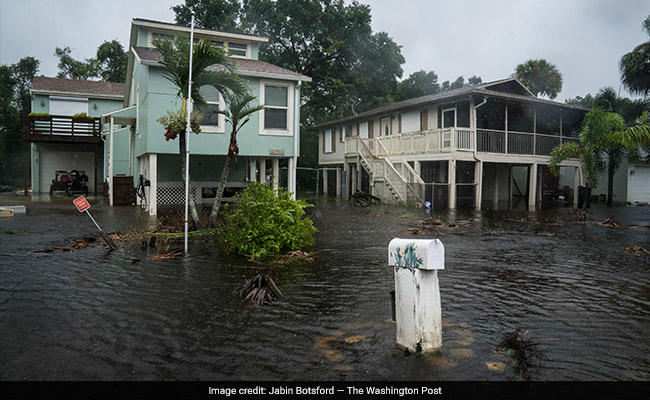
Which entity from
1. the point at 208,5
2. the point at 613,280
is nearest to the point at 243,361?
the point at 613,280

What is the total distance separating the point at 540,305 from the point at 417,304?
247 cm

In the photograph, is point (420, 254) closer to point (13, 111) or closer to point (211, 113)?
point (211, 113)

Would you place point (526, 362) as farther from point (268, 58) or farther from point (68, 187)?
point (268, 58)

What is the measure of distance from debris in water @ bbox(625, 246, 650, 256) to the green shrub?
6579 mm

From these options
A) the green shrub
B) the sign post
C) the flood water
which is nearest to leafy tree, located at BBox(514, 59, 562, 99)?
the flood water

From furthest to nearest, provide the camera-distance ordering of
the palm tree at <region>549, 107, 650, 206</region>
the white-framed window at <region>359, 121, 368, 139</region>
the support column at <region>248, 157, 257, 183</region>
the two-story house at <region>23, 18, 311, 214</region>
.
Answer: the white-framed window at <region>359, 121, 368, 139</region>, the support column at <region>248, 157, 257, 183</region>, the palm tree at <region>549, 107, 650, 206</region>, the two-story house at <region>23, 18, 311, 214</region>

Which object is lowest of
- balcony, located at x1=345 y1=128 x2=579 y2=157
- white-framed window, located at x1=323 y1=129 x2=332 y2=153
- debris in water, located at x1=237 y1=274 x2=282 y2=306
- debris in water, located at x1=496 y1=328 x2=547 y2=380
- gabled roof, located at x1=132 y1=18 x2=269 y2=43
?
debris in water, located at x1=496 y1=328 x2=547 y2=380

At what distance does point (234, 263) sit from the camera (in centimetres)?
803

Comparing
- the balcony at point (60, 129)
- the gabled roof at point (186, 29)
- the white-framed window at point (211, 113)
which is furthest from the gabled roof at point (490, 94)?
the balcony at point (60, 129)

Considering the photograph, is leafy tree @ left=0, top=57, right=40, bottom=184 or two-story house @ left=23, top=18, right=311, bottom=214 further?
leafy tree @ left=0, top=57, right=40, bottom=184

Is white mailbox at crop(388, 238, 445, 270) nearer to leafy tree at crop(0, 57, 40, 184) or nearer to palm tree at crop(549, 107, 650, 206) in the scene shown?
palm tree at crop(549, 107, 650, 206)

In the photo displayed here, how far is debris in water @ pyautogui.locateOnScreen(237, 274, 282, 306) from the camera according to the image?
221 inches

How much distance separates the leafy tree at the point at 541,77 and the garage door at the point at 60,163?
3282cm

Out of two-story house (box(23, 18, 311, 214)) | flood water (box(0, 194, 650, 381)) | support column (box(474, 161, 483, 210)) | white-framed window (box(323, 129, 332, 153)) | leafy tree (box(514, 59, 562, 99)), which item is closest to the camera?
flood water (box(0, 194, 650, 381))
